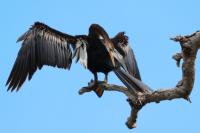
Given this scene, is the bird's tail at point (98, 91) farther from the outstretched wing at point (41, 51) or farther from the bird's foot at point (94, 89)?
the outstretched wing at point (41, 51)

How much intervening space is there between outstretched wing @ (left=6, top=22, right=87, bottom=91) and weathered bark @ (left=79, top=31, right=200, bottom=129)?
2463 mm

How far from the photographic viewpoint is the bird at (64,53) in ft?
32.7

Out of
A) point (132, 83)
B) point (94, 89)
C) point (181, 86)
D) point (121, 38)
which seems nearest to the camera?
point (181, 86)

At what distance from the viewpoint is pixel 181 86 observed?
7.16 meters

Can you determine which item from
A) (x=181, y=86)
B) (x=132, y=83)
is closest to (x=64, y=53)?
(x=132, y=83)

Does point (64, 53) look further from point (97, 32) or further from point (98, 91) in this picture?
point (98, 91)

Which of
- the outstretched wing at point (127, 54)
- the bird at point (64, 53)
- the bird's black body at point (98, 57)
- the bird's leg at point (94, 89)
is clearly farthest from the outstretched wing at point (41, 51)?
the outstretched wing at point (127, 54)

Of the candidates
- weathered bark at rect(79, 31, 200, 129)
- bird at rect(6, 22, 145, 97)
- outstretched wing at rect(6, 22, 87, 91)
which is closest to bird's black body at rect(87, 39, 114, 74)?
bird at rect(6, 22, 145, 97)

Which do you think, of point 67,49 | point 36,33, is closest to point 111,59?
point 67,49

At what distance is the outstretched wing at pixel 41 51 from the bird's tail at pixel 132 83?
80 centimetres

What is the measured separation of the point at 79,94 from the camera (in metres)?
9.35

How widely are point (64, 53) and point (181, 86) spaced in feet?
12.5

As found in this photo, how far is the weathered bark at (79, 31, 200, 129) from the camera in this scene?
686cm

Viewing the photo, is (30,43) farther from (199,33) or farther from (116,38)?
(199,33)
